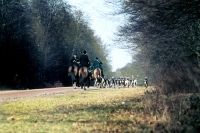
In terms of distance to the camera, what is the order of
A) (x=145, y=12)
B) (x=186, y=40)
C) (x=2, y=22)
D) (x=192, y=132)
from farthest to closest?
(x=2, y=22), (x=186, y=40), (x=145, y=12), (x=192, y=132)

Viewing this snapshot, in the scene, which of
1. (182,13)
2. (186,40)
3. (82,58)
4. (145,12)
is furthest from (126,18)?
(82,58)

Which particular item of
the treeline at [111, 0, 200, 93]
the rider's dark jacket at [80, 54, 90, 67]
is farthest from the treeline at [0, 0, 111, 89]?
the treeline at [111, 0, 200, 93]

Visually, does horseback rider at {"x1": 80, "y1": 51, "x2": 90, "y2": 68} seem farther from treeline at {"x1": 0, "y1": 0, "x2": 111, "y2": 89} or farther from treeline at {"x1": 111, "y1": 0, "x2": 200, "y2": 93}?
treeline at {"x1": 0, "y1": 0, "x2": 111, "y2": 89}

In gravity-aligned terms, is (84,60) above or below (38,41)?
below

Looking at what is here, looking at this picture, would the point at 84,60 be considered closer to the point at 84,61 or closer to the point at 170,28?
the point at 84,61

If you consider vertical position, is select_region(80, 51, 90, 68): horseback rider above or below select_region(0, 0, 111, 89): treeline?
below

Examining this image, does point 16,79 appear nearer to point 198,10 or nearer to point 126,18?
point 126,18

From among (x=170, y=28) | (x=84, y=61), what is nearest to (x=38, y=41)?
(x=84, y=61)

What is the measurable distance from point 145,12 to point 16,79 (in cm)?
3155

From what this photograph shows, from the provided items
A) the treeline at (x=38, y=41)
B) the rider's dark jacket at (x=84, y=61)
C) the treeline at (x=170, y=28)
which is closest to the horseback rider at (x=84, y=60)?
the rider's dark jacket at (x=84, y=61)

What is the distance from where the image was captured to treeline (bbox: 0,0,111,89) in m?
37.1

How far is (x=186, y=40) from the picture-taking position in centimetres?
1694

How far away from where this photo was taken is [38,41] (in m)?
46.5

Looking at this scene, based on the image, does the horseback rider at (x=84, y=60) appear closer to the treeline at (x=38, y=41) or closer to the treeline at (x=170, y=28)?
the treeline at (x=170, y=28)
